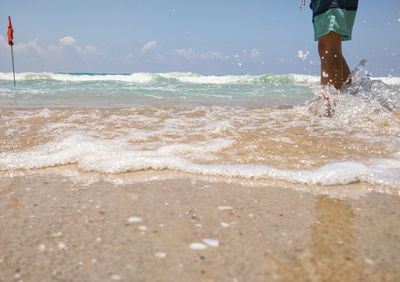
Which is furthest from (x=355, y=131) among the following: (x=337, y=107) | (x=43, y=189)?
(x=43, y=189)

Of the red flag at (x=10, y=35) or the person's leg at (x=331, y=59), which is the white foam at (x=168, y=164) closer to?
the person's leg at (x=331, y=59)

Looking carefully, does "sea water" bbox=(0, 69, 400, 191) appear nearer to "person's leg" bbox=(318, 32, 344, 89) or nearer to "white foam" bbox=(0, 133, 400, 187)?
"white foam" bbox=(0, 133, 400, 187)

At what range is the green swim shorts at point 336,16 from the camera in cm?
333

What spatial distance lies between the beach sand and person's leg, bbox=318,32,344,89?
216 cm

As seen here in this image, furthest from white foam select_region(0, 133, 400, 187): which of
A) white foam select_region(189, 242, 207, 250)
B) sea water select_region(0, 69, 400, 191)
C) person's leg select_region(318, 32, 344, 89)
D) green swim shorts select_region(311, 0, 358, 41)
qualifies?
green swim shorts select_region(311, 0, 358, 41)

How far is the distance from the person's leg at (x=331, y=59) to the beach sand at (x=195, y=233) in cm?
216

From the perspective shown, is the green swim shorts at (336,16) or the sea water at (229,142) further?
the green swim shorts at (336,16)

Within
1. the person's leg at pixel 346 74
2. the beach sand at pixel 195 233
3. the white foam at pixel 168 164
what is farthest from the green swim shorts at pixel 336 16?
the beach sand at pixel 195 233

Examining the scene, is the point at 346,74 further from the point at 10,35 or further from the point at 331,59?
the point at 10,35

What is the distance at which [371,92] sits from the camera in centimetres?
395

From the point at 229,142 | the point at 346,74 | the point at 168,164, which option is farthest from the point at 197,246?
the point at 346,74

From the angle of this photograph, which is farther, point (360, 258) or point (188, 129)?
point (188, 129)

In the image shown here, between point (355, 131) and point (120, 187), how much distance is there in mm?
1965

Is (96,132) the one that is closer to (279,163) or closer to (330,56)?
(279,163)
